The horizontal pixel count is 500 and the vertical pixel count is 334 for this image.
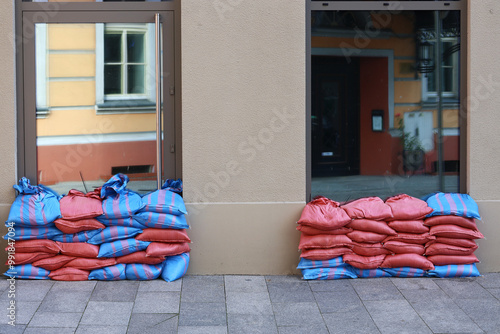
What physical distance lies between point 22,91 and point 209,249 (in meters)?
2.38

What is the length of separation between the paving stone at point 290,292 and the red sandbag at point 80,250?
1.64 meters

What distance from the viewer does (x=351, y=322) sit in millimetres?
5113

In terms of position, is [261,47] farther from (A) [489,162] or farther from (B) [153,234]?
(A) [489,162]

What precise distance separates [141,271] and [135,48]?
2.17 meters

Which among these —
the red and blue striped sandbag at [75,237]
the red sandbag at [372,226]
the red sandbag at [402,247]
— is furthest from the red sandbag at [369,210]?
the red and blue striped sandbag at [75,237]

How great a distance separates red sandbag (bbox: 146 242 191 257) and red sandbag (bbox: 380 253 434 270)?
6.29ft

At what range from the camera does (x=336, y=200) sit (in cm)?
660

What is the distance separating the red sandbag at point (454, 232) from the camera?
614cm

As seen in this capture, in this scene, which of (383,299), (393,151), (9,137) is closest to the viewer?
(383,299)

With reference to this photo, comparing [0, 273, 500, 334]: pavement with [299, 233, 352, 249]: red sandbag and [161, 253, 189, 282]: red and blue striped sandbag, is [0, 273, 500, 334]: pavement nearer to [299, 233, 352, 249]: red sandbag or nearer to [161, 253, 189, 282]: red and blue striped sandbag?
[161, 253, 189, 282]: red and blue striped sandbag

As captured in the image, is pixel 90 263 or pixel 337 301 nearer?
pixel 337 301

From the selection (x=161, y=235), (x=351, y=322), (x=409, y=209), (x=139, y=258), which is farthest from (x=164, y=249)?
(x=409, y=209)

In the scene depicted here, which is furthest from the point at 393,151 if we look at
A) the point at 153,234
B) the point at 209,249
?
the point at 153,234

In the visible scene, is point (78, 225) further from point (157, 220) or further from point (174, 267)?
point (174, 267)
